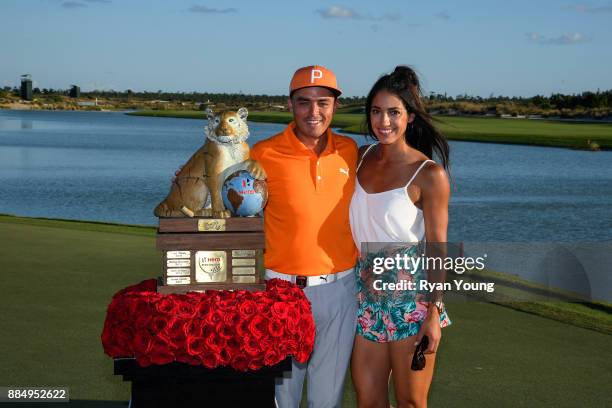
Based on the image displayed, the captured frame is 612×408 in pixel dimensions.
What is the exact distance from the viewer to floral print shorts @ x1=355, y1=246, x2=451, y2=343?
3711 mm

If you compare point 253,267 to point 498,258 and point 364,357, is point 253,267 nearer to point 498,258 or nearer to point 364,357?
point 364,357

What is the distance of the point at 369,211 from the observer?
12.3 feet

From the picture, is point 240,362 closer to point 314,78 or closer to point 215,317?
point 215,317

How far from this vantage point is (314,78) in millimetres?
3896

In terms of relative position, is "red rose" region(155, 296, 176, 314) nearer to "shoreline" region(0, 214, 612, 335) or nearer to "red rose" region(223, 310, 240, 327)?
"red rose" region(223, 310, 240, 327)

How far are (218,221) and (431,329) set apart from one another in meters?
1.04

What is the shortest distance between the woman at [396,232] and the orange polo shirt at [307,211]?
0.09m

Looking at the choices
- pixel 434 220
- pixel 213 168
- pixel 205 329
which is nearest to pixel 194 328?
pixel 205 329

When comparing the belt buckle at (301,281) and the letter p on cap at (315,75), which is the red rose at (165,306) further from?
the letter p on cap at (315,75)

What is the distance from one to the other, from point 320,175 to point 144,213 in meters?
21.8

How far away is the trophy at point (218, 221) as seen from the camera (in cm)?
342

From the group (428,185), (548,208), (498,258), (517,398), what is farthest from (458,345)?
(548,208)

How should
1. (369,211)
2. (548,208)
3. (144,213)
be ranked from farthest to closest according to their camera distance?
(548,208)
(144,213)
(369,211)

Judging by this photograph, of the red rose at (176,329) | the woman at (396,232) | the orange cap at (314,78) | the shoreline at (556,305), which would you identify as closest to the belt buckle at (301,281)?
the woman at (396,232)
